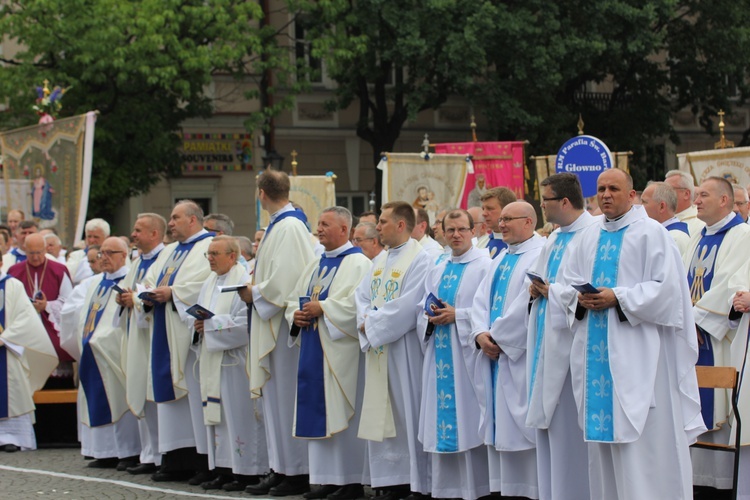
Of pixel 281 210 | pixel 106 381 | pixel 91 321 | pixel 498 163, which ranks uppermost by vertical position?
pixel 498 163

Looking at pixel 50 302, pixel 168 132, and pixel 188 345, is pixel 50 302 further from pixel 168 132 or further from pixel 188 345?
pixel 168 132

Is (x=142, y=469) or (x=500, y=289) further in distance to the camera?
(x=142, y=469)

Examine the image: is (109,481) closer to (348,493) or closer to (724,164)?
(348,493)

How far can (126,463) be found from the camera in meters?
11.2

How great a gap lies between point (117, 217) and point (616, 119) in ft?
35.7

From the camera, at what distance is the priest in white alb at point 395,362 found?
8922mm

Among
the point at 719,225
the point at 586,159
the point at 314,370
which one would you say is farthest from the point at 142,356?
the point at 586,159

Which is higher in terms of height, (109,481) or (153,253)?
(153,253)

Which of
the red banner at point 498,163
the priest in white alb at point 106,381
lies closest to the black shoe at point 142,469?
the priest in white alb at point 106,381

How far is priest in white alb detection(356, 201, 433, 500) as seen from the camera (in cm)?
892

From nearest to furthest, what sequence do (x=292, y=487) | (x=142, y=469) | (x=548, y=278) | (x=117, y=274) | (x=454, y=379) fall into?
1. (x=548, y=278)
2. (x=454, y=379)
3. (x=292, y=487)
4. (x=142, y=469)
5. (x=117, y=274)

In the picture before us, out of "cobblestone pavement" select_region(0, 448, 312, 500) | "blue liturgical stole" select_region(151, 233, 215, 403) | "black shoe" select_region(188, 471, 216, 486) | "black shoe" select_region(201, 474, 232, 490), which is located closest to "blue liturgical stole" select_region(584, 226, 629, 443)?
"cobblestone pavement" select_region(0, 448, 312, 500)

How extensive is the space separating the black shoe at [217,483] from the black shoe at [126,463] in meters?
1.23

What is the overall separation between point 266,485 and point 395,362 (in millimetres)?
1512
